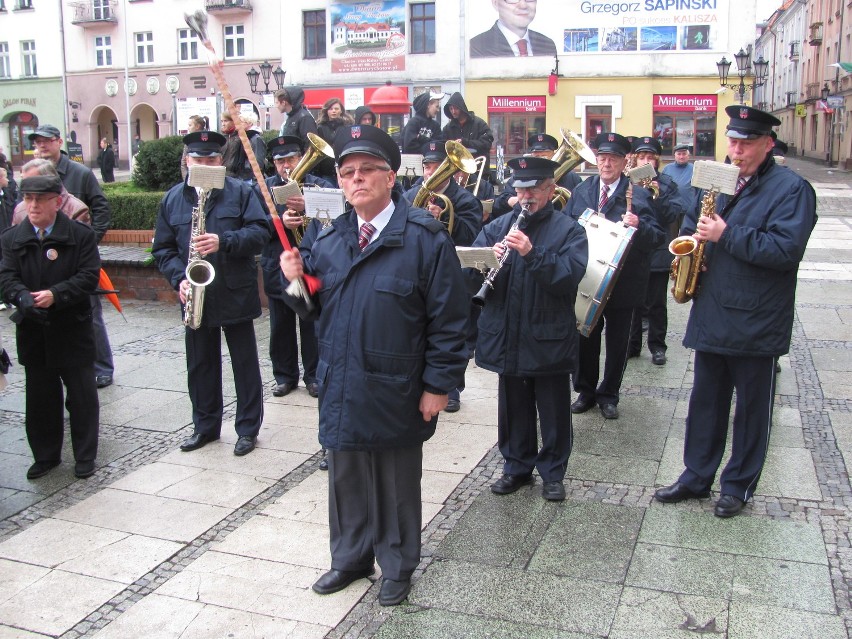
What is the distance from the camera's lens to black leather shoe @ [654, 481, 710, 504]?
196 inches

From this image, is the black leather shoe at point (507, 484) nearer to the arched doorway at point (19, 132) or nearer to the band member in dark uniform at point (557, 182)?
the band member in dark uniform at point (557, 182)

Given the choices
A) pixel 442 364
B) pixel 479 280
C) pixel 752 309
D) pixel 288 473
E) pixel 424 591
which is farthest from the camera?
pixel 288 473

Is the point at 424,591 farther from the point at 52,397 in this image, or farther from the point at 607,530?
the point at 52,397

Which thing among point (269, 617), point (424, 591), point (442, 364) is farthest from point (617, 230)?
point (269, 617)

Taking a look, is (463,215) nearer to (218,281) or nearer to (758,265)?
(218,281)

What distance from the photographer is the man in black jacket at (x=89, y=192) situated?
7.60 m

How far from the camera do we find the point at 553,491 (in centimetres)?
505

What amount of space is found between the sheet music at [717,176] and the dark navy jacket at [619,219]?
1845 millimetres

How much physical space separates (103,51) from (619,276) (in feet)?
141

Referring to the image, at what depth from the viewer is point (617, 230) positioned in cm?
572

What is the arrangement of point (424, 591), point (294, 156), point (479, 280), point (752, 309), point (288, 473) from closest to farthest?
point (424, 591)
point (752, 309)
point (479, 280)
point (288, 473)
point (294, 156)

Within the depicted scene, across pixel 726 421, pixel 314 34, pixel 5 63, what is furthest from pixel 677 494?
pixel 5 63

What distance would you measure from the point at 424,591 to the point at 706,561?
1399 mm

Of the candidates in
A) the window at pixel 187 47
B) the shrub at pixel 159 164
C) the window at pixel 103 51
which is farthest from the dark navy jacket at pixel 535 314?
the window at pixel 103 51
